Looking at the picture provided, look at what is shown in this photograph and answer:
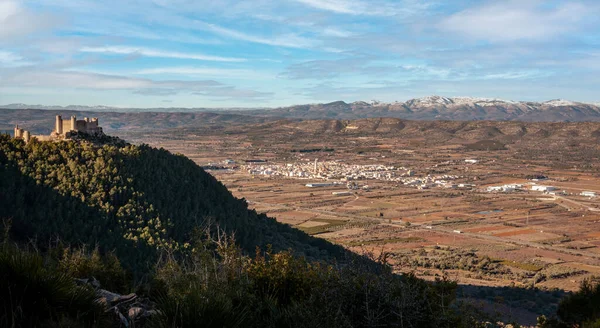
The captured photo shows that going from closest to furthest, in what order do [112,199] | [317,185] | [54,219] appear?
1. [54,219]
2. [112,199]
3. [317,185]

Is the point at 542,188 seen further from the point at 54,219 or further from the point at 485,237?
the point at 54,219

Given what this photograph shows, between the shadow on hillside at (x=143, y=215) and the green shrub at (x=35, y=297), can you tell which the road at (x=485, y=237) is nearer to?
the shadow on hillside at (x=143, y=215)

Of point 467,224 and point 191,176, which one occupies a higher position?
point 191,176

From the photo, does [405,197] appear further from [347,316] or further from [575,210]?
[347,316]

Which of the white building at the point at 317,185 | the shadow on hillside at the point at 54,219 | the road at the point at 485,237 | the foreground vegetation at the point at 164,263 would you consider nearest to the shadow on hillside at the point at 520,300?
the foreground vegetation at the point at 164,263

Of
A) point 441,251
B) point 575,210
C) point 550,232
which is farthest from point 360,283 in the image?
point 575,210

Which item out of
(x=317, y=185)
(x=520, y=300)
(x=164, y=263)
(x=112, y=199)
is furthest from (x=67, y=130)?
(x=317, y=185)

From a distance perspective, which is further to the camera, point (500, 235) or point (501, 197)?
point (501, 197)
